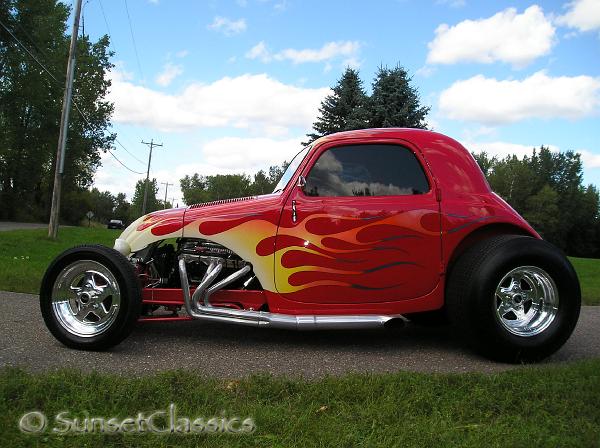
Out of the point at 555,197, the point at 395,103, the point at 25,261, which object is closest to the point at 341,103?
the point at 395,103

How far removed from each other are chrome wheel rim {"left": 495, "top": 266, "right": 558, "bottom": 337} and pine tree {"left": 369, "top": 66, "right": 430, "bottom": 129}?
59.3 ft

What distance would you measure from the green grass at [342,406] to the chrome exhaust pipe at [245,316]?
2.76 ft

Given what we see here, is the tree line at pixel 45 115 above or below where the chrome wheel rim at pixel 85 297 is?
above

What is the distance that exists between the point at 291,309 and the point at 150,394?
5.23 feet

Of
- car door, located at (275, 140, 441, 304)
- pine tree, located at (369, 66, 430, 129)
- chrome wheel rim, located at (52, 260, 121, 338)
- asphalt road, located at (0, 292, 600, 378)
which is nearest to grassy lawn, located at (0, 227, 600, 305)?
asphalt road, located at (0, 292, 600, 378)

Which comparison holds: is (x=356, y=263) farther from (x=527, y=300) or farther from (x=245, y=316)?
(x=527, y=300)

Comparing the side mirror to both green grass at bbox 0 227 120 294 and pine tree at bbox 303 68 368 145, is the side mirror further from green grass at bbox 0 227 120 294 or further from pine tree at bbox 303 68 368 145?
pine tree at bbox 303 68 368 145

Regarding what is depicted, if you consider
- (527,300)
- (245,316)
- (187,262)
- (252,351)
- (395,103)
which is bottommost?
(252,351)

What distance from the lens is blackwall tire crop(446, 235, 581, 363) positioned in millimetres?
4023

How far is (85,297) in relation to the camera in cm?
419

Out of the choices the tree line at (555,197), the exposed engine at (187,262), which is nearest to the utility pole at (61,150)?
the exposed engine at (187,262)

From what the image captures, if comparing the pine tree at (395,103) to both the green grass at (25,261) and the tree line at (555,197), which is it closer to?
the green grass at (25,261)

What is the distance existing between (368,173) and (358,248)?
2.26 feet

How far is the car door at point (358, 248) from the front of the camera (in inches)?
166
